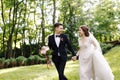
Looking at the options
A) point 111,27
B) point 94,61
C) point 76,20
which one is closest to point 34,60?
point 76,20

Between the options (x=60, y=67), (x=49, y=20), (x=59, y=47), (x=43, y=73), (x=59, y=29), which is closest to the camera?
(x=60, y=67)

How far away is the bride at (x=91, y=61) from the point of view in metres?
8.63

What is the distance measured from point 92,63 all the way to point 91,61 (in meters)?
0.07

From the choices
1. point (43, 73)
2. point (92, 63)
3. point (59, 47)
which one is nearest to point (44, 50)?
point (59, 47)

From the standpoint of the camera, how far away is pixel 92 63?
29.1 feet

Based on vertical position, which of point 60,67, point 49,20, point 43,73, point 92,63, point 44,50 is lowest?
point 49,20

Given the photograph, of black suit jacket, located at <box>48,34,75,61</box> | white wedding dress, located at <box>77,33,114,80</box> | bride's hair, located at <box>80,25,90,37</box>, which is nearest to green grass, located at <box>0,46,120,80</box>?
white wedding dress, located at <box>77,33,114,80</box>

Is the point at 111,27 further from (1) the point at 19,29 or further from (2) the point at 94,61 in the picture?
(2) the point at 94,61

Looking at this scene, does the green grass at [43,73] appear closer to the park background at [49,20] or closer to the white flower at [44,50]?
the white flower at [44,50]

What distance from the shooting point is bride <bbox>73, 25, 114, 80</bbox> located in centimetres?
863

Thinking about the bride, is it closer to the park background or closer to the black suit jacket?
the black suit jacket

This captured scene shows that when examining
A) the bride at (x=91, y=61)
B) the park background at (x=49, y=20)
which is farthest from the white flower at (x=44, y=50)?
the park background at (x=49, y=20)

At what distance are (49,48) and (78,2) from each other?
32291 millimetres

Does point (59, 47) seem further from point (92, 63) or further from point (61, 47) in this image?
point (92, 63)
